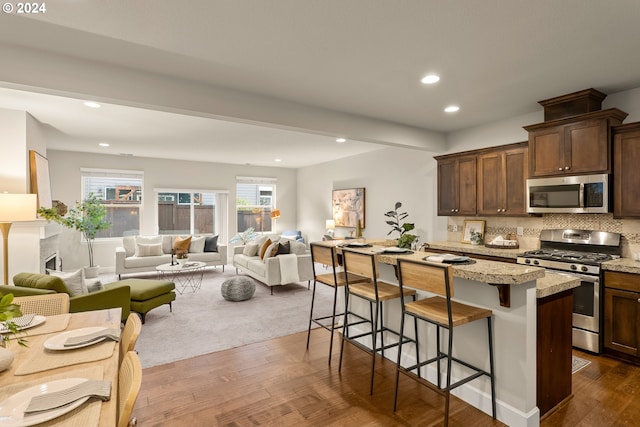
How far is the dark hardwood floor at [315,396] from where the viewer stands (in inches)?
87.0

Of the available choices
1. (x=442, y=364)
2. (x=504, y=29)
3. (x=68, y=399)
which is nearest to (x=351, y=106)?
(x=504, y=29)

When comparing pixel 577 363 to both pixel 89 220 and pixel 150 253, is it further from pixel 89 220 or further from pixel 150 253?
pixel 89 220

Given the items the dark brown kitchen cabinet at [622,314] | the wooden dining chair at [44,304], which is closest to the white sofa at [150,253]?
the wooden dining chair at [44,304]

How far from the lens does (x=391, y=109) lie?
396 centimetres

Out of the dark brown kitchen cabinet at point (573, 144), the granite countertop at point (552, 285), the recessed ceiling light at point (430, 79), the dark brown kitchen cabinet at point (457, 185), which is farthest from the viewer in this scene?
the dark brown kitchen cabinet at point (457, 185)

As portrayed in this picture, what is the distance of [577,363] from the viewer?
118 inches

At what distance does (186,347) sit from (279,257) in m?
2.38

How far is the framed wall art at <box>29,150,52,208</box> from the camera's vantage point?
4.36m

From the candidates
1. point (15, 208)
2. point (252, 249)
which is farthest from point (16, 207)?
point (252, 249)

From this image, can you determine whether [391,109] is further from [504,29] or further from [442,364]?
[442,364]

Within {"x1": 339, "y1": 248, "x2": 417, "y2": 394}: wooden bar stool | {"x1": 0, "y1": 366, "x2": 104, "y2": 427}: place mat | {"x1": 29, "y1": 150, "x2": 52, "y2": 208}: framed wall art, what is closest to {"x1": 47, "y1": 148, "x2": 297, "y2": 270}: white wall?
{"x1": 29, "y1": 150, "x2": 52, "y2": 208}: framed wall art

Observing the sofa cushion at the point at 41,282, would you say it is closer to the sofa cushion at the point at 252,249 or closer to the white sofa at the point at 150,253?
the white sofa at the point at 150,253

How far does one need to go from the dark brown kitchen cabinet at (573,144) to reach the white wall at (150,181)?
22.5 feet

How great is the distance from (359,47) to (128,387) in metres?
2.47
